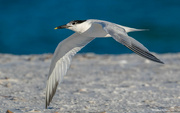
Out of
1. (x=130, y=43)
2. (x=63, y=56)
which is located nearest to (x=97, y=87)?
(x=63, y=56)

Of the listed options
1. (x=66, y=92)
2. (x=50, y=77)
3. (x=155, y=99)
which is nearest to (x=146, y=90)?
(x=155, y=99)

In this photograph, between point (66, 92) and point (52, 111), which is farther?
point (66, 92)

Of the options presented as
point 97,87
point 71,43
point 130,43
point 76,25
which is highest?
point 76,25

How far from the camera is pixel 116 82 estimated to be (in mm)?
6168

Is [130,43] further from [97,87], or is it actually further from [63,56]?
[97,87]

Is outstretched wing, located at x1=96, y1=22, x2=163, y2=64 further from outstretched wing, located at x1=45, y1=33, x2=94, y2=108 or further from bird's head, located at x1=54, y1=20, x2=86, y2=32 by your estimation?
outstretched wing, located at x1=45, y1=33, x2=94, y2=108

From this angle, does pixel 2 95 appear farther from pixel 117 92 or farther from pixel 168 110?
pixel 168 110

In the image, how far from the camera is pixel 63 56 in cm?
510

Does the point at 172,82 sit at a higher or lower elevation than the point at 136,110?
higher

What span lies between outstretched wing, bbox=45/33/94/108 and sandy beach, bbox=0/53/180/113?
0.94 ft

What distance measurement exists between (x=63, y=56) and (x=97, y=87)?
91cm

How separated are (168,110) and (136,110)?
1.22 feet

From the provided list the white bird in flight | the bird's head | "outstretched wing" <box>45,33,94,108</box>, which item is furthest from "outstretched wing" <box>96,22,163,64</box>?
"outstretched wing" <box>45,33,94,108</box>

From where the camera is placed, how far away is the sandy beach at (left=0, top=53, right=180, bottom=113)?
426 cm
